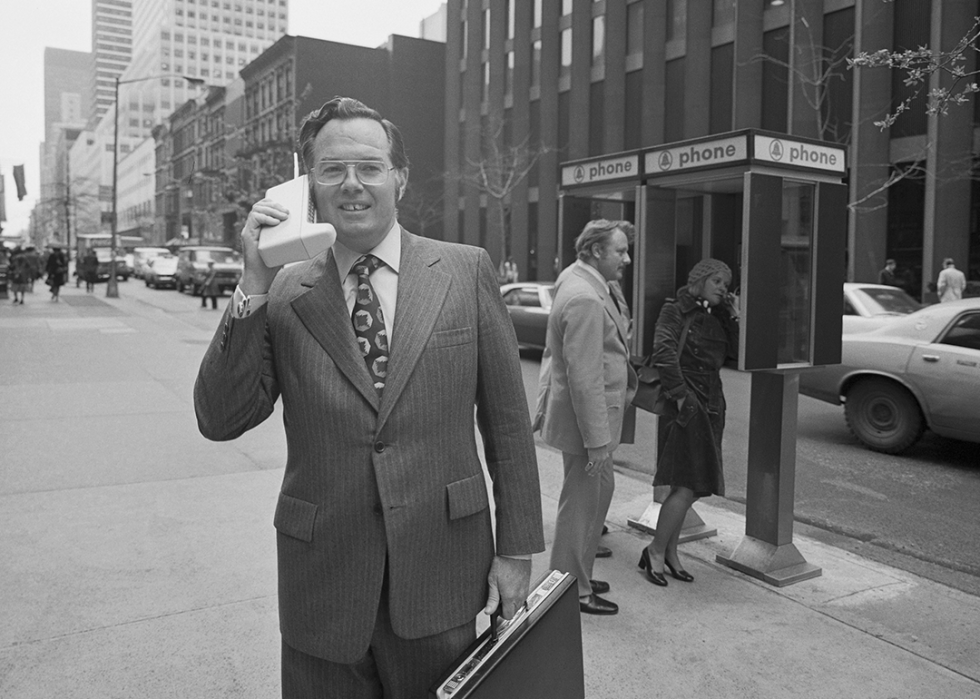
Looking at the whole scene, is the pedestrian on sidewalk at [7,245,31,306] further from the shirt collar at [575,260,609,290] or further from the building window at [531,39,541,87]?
the shirt collar at [575,260,609,290]

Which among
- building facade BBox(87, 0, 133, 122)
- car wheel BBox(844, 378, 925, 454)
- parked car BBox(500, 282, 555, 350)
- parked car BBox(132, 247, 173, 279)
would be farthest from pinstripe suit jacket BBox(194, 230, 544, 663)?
building facade BBox(87, 0, 133, 122)

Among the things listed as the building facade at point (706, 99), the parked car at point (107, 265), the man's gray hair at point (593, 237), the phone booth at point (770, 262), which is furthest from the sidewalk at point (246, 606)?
the parked car at point (107, 265)

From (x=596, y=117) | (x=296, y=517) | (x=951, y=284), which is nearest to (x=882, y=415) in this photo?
(x=296, y=517)

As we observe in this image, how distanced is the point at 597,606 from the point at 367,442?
106 inches

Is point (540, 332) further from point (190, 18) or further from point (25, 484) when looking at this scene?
point (190, 18)

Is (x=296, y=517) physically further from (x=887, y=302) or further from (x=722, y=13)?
(x=722, y=13)

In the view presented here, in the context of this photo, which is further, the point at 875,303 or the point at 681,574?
the point at 875,303

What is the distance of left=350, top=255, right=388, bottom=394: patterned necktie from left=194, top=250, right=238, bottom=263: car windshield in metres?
36.5

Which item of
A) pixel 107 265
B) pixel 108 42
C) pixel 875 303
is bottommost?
pixel 875 303

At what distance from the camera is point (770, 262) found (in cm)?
492

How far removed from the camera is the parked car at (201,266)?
33562 millimetres

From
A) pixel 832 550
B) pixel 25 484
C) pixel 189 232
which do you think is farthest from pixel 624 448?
pixel 189 232

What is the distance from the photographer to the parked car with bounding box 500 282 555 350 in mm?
16328

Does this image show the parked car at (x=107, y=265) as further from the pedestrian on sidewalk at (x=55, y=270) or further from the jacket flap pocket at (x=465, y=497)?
the jacket flap pocket at (x=465, y=497)
